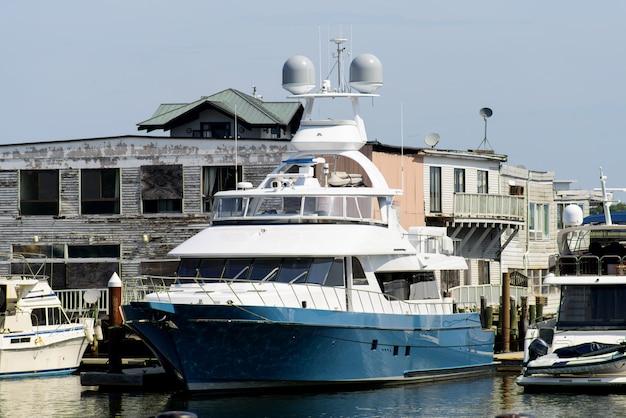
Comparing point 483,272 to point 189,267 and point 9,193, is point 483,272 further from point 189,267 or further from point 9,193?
point 189,267

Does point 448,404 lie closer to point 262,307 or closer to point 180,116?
point 262,307

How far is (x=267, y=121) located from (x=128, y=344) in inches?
582

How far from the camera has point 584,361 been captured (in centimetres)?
3075

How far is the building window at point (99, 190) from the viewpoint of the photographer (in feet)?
151

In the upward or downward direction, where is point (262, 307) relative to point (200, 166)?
A: downward

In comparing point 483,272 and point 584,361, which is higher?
point 483,272

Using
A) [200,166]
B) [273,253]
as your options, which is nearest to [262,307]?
[273,253]

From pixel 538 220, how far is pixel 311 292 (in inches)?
1077

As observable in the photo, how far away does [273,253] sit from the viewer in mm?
31531

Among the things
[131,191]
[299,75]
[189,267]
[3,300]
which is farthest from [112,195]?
[189,267]

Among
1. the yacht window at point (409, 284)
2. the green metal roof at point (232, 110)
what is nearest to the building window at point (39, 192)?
the green metal roof at point (232, 110)

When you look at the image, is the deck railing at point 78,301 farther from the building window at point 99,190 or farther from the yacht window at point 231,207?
the yacht window at point 231,207

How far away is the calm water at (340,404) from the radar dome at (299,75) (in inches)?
336

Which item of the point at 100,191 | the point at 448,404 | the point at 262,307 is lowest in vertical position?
the point at 448,404
